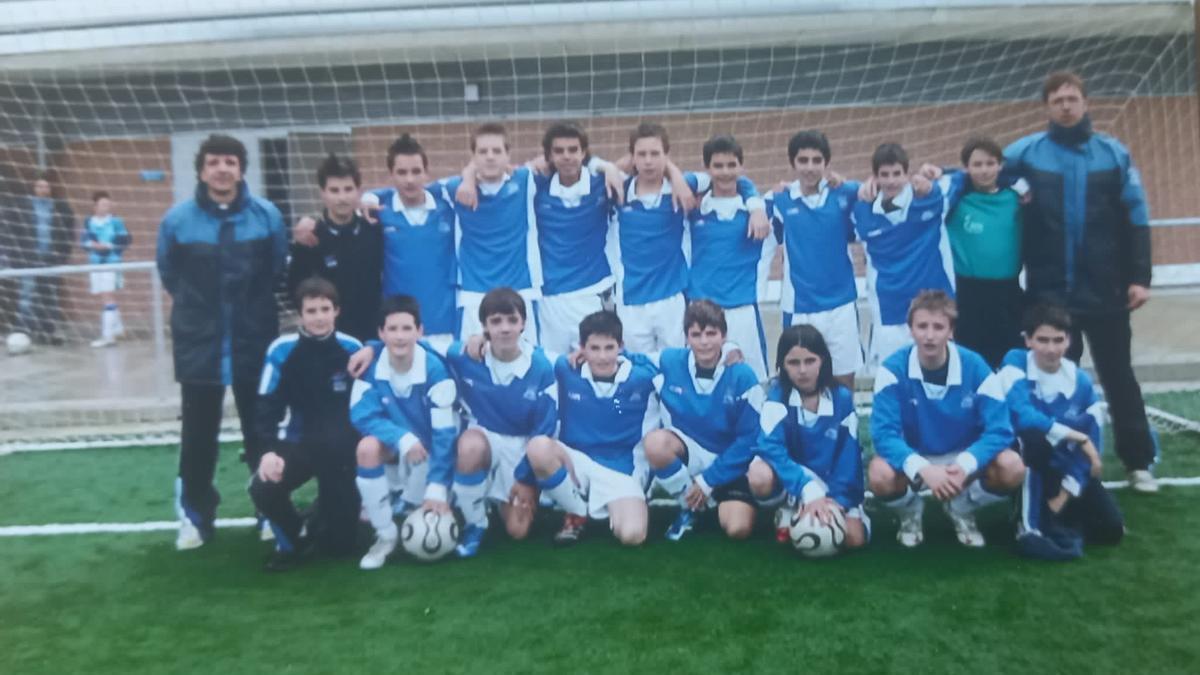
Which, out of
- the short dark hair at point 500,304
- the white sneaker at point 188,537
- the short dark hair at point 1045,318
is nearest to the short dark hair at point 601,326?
the short dark hair at point 500,304

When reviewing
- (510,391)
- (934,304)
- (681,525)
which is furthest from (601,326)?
(934,304)

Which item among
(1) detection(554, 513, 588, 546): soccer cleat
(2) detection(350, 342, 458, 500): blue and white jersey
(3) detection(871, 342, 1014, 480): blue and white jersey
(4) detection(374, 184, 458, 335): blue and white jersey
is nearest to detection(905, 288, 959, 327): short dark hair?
(3) detection(871, 342, 1014, 480): blue and white jersey

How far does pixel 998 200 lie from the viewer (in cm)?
388

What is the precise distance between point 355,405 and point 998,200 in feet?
7.89

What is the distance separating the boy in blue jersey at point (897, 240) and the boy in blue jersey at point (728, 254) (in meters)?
0.42

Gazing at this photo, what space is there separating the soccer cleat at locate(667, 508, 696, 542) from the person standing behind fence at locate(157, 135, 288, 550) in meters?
1.55

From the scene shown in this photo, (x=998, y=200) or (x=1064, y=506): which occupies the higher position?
(x=998, y=200)

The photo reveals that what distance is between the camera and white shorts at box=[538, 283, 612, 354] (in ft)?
13.7

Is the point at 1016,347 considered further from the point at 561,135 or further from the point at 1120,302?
the point at 561,135

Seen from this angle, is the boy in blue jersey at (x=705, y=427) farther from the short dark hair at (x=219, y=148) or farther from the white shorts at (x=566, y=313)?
the short dark hair at (x=219, y=148)

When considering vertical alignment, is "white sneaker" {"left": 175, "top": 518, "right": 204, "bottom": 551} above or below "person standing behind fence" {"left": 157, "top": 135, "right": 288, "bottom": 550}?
below

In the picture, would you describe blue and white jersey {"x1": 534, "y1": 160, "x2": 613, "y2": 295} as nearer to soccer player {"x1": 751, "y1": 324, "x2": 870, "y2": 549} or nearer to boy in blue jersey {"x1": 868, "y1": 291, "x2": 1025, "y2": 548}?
soccer player {"x1": 751, "y1": 324, "x2": 870, "y2": 549}

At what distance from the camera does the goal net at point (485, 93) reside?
5426 mm

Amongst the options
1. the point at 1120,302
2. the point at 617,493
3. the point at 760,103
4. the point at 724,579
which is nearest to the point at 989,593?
the point at 724,579
